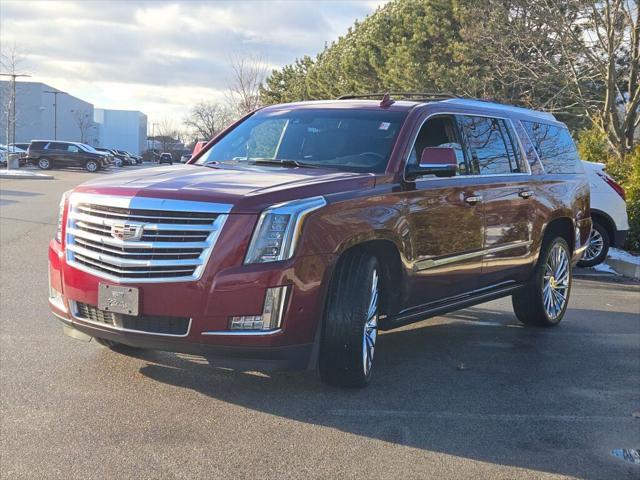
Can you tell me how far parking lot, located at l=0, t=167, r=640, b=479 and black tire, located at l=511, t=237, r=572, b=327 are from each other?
0.49m

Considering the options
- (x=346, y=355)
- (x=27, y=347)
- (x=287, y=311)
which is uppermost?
(x=287, y=311)

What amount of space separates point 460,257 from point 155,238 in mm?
2581

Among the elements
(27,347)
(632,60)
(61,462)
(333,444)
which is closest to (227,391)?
(333,444)

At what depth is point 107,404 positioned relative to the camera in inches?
184

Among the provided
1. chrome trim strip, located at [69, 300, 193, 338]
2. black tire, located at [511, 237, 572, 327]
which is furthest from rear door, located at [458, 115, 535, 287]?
chrome trim strip, located at [69, 300, 193, 338]

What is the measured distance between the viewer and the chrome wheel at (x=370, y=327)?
4957 mm

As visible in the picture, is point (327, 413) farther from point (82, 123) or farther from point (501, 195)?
point (82, 123)

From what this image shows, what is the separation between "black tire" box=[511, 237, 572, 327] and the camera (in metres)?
7.31

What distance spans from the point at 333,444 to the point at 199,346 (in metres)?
0.97

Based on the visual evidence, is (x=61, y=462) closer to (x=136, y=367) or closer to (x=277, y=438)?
(x=277, y=438)

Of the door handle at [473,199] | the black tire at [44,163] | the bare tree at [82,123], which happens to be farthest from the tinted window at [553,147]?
the bare tree at [82,123]

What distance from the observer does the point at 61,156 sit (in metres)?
48.6

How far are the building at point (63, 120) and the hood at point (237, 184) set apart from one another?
67344 millimetres

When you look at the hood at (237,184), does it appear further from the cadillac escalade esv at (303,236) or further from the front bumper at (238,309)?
the front bumper at (238,309)
